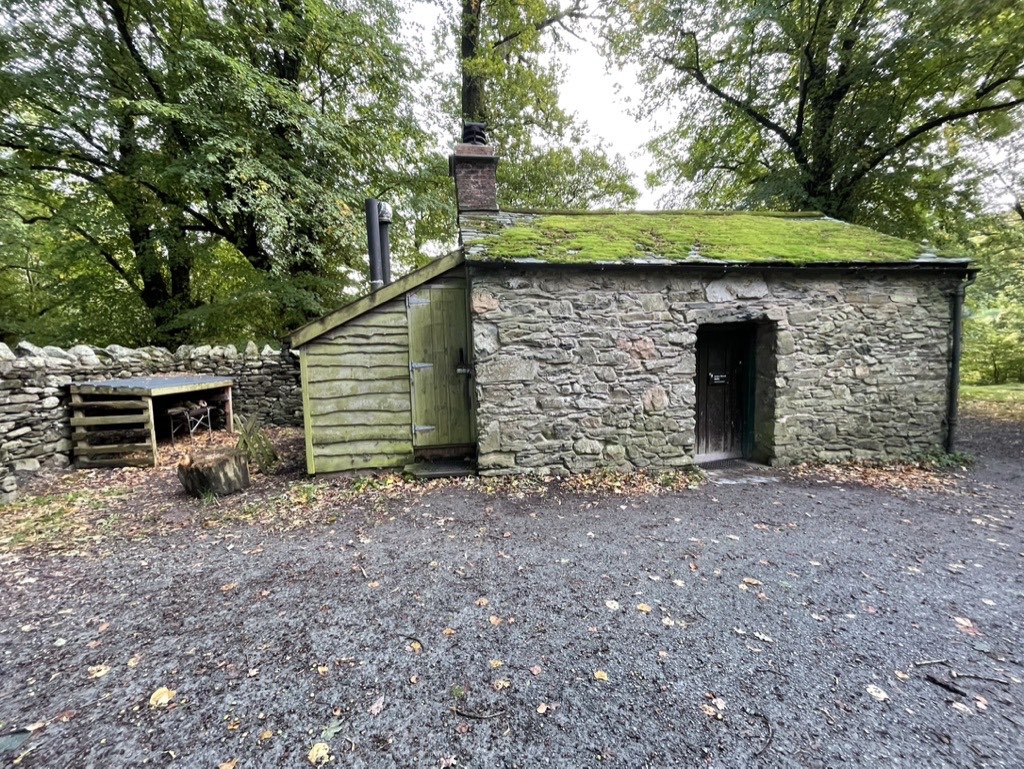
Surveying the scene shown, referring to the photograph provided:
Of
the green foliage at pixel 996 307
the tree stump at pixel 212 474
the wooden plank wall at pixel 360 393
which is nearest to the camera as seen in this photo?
the tree stump at pixel 212 474

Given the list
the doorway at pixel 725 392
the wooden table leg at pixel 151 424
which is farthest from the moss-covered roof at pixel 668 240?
the wooden table leg at pixel 151 424

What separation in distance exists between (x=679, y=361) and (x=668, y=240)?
194 centimetres

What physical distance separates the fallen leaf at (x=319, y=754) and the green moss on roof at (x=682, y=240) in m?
4.70

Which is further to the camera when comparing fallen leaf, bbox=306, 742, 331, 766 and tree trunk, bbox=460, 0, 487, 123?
tree trunk, bbox=460, 0, 487, 123

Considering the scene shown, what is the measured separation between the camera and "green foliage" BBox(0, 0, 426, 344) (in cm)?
827

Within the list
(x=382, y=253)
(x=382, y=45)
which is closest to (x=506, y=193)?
(x=382, y=45)

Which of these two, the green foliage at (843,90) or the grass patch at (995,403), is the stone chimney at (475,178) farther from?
the grass patch at (995,403)

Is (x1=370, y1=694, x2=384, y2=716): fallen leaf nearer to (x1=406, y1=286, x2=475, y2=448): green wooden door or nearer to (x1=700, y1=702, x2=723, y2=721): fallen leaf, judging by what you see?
(x1=700, y1=702, x2=723, y2=721): fallen leaf

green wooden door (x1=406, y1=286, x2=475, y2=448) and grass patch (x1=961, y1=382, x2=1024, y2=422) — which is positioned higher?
green wooden door (x1=406, y1=286, x2=475, y2=448)

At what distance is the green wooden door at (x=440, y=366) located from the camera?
19.4ft

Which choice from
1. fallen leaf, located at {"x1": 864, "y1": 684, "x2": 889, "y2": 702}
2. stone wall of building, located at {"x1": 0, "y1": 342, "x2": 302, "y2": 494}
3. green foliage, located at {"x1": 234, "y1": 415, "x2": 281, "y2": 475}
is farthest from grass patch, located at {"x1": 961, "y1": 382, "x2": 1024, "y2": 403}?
stone wall of building, located at {"x1": 0, "y1": 342, "x2": 302, "y2": 494}

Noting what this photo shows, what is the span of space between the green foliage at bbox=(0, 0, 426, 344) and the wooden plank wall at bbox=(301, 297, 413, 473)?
4375mm

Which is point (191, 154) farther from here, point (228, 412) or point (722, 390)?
point (722, 390)

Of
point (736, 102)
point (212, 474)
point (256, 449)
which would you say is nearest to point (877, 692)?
point (212, 474)
